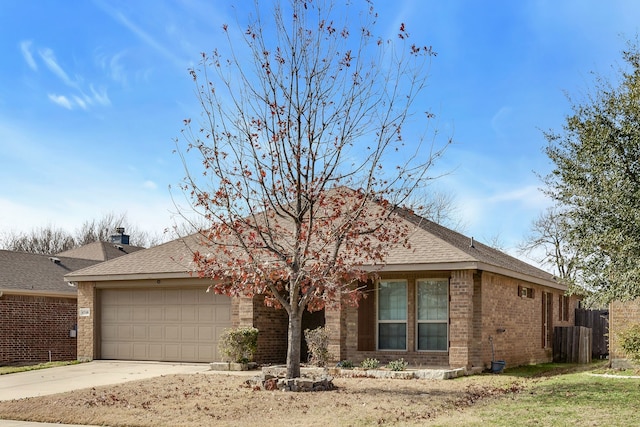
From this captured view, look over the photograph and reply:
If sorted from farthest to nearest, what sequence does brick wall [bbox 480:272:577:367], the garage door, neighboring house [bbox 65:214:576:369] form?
the garage door → brick wall [bbox 480:272:577:367] → neighboring house [bbox 65:214:576:369]

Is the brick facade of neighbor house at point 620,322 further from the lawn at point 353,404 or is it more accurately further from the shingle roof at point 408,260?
the lawn at point 353,404

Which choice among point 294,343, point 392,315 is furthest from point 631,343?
point 294,343

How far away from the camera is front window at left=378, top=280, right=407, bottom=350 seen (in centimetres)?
1892

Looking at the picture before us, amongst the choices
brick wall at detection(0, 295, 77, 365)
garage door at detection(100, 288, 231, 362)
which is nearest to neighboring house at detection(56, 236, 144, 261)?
brick wall at detection(0, 295, 77, 365)

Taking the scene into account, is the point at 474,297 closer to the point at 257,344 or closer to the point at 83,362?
the point at 257,344

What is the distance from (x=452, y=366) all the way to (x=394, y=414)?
6591mm

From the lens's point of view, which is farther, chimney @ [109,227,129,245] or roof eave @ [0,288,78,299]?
chimney @ [109,227,129,245]

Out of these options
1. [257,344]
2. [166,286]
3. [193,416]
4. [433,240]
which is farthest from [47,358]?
[193,416]

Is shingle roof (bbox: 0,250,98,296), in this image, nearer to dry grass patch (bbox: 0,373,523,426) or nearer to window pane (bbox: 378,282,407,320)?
dry grass patch (bbox: 0,373,523,426)

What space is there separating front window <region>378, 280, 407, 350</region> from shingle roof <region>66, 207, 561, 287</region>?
90cm

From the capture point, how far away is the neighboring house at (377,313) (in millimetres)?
18172

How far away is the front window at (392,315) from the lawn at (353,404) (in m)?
2.80

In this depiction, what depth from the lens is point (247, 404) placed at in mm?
12609

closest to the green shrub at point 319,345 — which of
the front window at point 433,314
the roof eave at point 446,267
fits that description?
the roof eave at point 446,267
